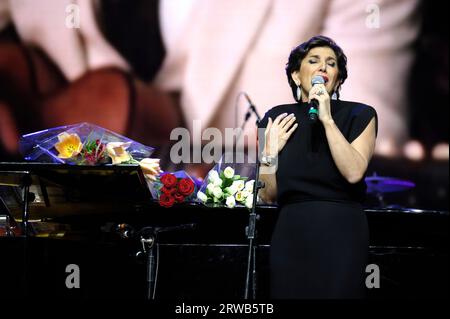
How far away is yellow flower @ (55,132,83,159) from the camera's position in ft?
9.73

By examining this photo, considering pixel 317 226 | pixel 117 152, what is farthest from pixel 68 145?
pixel 317 226

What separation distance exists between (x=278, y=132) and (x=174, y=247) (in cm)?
159

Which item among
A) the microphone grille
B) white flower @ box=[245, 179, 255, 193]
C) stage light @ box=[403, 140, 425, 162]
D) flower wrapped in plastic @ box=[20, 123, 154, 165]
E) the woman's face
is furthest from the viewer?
stage light @ box=[403, 140, 425, 162]

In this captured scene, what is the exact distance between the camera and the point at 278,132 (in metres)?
2.16

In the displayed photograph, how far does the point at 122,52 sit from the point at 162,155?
945 mm

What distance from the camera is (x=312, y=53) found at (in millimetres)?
2271

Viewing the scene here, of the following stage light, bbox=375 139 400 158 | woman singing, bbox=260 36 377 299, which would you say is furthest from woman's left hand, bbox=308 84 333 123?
stage light, bbox=375 139 400 158

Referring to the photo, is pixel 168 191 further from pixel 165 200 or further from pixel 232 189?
pixel 232 189

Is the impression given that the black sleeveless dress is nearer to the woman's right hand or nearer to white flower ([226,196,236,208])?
the woman's right hand

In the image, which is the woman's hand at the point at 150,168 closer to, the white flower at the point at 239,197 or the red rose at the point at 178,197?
the red rose at the point at 178,197

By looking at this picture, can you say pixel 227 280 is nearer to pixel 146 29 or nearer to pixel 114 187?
pixel 114 187

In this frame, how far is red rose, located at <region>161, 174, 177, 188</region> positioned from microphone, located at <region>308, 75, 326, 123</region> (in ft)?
4.03

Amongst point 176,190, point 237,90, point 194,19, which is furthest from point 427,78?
point 176,190

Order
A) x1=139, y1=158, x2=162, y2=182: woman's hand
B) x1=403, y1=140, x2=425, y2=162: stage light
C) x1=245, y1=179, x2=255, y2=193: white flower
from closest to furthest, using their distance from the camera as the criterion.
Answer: x1=139, y1=158, x2=162, y2=182: woman's hand < x1=245, y1=179, x2=255, y2=193: white flower < x1=403, y1=140, x2=425, y2=162: stage light
